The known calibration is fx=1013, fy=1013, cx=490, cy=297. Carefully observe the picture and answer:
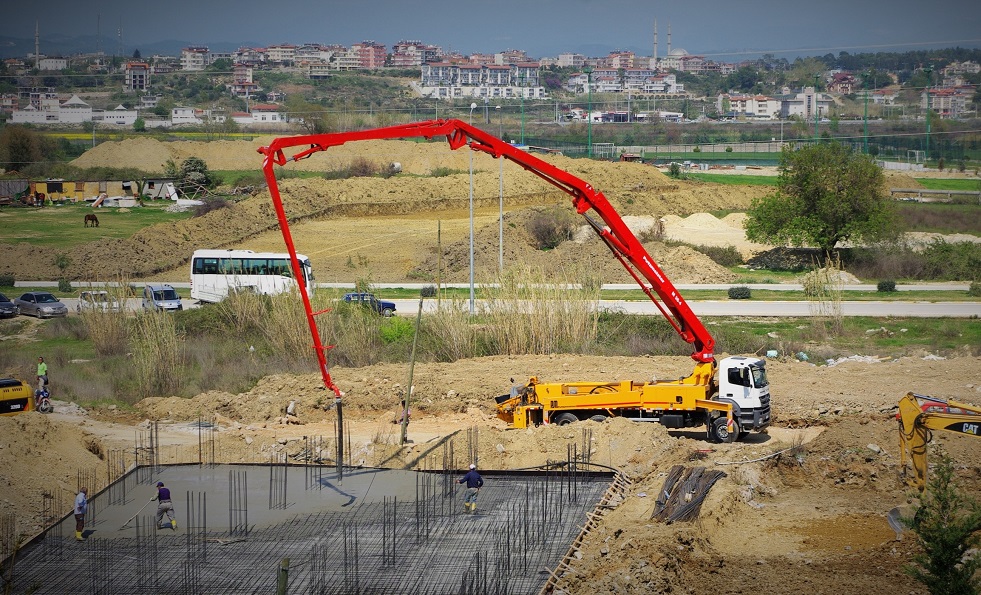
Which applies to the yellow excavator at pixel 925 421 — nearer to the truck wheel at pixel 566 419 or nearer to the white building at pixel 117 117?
the truck wheel at pixel 566 419

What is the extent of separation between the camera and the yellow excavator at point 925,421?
16438 mm

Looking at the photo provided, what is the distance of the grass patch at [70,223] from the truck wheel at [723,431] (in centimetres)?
4149

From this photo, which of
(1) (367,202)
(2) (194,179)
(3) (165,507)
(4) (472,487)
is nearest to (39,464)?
(3) (165,507)

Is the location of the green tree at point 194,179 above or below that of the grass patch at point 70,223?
above

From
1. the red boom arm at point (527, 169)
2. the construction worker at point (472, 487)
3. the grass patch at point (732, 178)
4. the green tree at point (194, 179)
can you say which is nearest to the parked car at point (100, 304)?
the red boom arm at point (527, 169)

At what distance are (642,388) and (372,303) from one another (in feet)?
45.9

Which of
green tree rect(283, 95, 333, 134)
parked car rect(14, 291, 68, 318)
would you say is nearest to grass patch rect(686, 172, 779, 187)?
green tree rect(283, 95, 333, 134)

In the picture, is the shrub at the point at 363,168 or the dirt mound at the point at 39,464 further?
the shrub at the point at 363,168

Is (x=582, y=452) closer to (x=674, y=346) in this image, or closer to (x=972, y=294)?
(x=674, y=346)

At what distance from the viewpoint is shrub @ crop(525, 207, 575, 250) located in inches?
2114

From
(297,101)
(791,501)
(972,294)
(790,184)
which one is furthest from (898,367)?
(297,101)

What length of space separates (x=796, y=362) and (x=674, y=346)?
3927mm

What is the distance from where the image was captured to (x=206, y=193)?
241 ft

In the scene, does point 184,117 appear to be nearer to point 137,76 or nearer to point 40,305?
point 137,76
